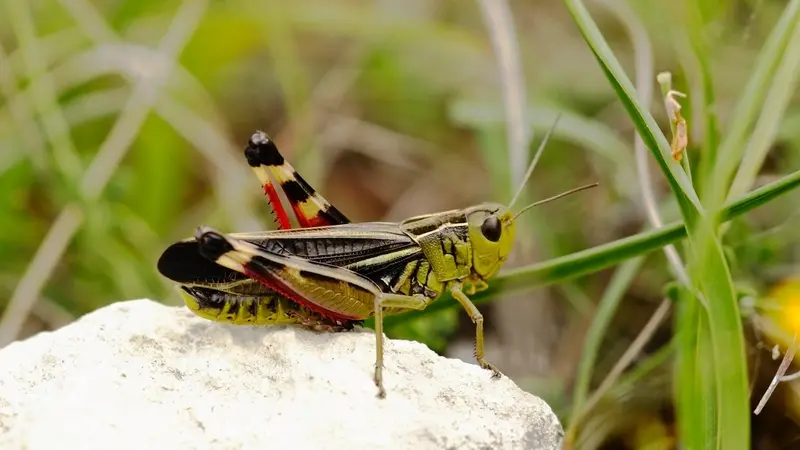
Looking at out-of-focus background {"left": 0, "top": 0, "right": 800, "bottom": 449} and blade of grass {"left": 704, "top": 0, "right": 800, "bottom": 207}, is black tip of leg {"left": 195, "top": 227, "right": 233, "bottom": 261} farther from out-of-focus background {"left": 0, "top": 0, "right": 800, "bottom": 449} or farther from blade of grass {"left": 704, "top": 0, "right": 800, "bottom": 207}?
blade of grass {"left": 704, "top": 0, "right": 800, "bottom": 207}

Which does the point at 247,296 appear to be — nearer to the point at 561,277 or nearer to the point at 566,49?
the point at 561,277

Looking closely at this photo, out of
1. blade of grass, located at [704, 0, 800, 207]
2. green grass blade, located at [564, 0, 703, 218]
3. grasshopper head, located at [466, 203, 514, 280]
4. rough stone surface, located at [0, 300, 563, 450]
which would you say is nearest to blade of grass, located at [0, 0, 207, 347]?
rough stone surface, located at [0, 300, 563, 450]

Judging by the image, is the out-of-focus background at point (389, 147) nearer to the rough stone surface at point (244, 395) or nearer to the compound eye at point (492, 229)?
the compound eye at point (492, 229)

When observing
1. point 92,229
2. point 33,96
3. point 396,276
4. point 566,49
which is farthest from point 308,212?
point 566,49

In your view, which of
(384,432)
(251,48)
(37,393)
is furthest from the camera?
(251,48)

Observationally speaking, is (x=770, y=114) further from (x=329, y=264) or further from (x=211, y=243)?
(x=211, y=243)

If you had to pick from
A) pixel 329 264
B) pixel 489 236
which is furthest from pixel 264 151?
pixel 489 236
